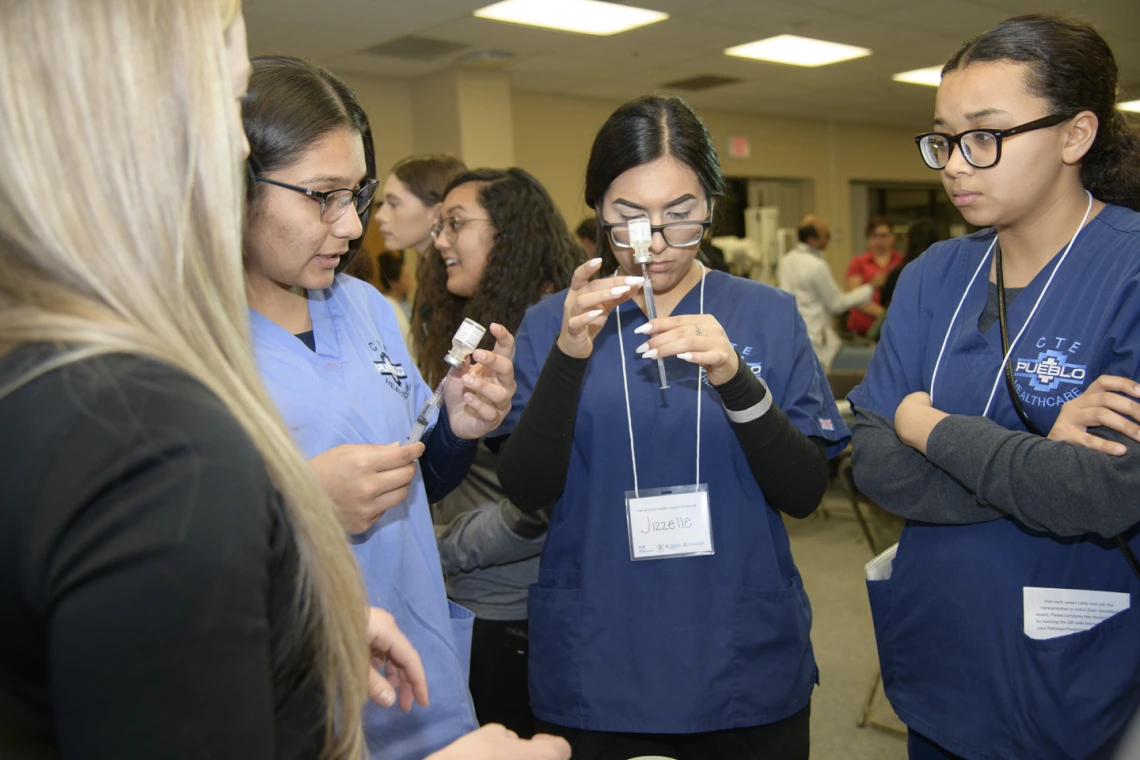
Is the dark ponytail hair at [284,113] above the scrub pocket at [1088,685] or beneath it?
above

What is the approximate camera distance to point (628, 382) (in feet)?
4.74

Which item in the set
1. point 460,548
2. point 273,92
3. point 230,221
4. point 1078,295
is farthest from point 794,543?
point 230,221

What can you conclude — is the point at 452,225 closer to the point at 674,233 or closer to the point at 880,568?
the point at 674,233

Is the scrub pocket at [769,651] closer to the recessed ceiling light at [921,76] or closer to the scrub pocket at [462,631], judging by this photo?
the scrub pocket at [462,631]

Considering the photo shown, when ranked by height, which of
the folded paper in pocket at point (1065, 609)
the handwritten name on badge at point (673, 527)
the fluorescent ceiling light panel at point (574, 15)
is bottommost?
the folded paper in pocket at point (1065, 609)

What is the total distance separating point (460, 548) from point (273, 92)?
0.99 m

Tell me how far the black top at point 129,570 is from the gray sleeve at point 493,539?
1.17m

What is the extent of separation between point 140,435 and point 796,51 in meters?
7.44

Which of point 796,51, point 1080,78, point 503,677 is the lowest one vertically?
point 503,677

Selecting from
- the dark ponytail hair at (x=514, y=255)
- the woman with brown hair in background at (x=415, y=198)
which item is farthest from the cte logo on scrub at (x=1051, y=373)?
the woman with brown hair in background at (x=415, y=198)

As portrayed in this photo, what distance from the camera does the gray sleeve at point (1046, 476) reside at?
43.2 inches

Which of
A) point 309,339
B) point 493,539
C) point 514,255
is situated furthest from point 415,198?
point 309,339

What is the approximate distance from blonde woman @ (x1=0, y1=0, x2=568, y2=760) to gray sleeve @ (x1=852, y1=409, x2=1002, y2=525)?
0.95m

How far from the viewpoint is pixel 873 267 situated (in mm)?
7141
